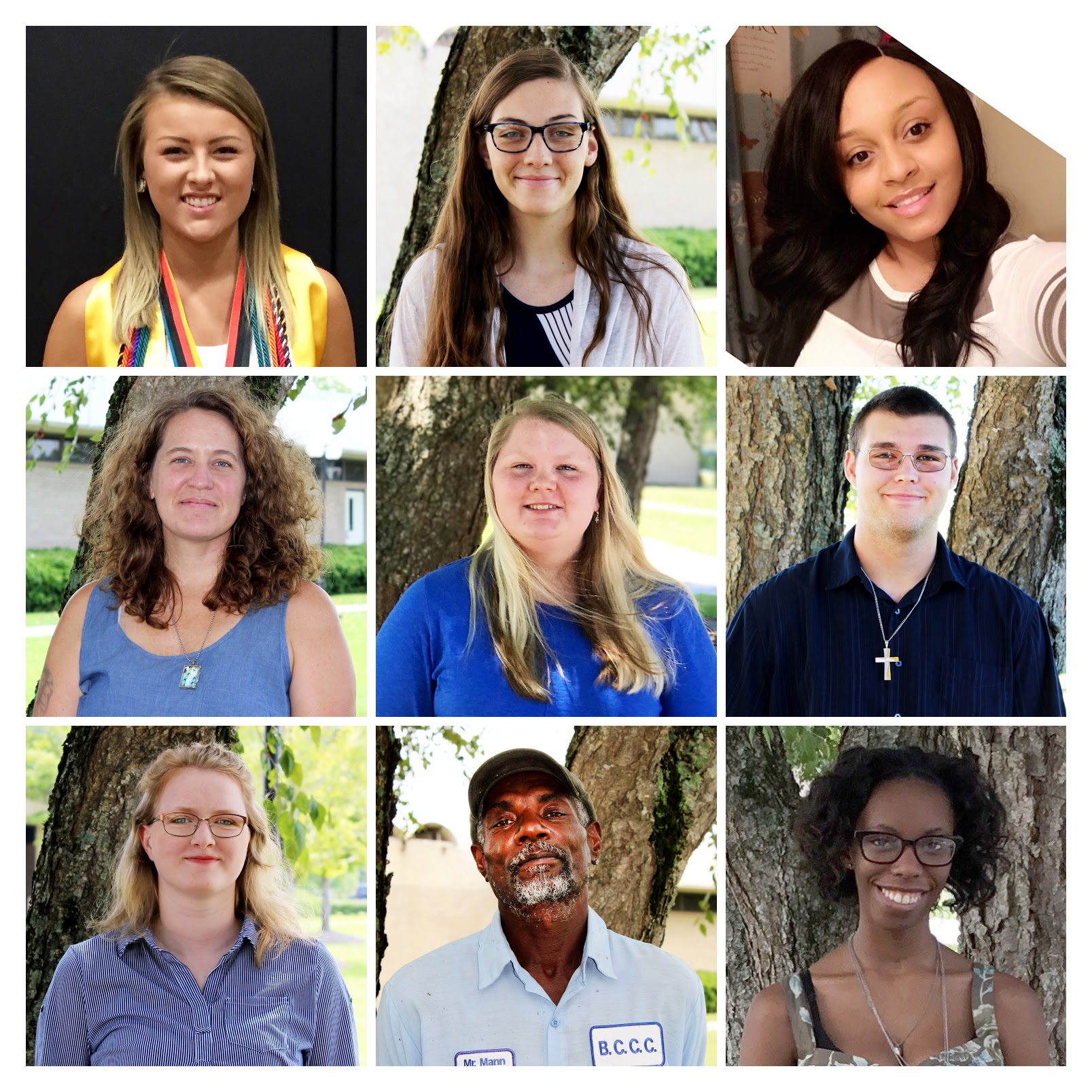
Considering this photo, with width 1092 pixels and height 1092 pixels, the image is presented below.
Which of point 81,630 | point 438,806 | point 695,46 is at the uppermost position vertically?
point 695,46

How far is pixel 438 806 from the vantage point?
2.71m

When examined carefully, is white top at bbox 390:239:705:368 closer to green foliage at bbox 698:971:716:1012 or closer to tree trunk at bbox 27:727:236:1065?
tree trunk at bbox 27:727:236:1065

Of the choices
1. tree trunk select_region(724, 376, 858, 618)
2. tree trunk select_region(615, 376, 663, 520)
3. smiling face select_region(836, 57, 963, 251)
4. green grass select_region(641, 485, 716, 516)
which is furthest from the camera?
tree trunk select_region(615, 376, 663, 520)

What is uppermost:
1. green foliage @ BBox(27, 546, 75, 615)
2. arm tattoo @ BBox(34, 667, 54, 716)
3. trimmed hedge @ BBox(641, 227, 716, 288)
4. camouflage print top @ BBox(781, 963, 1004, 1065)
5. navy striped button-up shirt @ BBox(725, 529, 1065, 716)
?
trimmed hedge @ BBox(641, 227, 716, 288)

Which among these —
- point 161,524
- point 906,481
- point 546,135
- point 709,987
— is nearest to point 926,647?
point 906,481

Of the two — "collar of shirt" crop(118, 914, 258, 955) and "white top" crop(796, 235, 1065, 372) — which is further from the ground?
"white top" crop(796, 235, 1065, 372)

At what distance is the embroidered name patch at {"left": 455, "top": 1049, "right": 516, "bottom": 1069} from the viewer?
264 centimetres

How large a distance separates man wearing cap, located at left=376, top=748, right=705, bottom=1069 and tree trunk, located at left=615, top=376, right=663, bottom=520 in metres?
1.09

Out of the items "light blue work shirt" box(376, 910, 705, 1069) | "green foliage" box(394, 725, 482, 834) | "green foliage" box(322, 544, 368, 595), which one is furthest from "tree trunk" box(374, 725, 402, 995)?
"green foliage" box(322, 544, 368, 595)

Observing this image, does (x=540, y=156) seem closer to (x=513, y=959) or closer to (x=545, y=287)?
(x=545, y=287)

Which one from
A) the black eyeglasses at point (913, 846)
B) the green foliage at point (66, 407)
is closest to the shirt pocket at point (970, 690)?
the black eyeglasses at point (913, 846)
